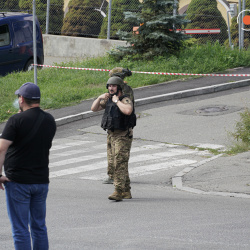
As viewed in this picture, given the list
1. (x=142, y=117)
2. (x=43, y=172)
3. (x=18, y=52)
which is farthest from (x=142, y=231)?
(x=18, y=52)

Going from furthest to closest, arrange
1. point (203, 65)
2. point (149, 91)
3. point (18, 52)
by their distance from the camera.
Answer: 1. point (18, 52)
2. point (203, 65)
3. point (149, 91)

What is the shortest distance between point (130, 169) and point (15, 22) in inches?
457

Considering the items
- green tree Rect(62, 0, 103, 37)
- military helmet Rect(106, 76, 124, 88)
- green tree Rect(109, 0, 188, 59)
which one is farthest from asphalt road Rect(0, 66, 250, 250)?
green tree Rect(62, 0, 103, 37)

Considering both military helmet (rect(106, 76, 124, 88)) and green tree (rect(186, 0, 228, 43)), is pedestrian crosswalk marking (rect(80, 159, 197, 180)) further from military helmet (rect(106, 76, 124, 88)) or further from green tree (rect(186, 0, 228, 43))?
green tree (rect(186, 0, 228, 43))

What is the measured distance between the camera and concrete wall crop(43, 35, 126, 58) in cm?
2421

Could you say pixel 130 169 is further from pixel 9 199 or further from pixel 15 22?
pixel 15 22

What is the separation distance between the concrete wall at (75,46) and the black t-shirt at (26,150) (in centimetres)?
1798

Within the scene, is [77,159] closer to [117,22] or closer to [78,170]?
[78,170]

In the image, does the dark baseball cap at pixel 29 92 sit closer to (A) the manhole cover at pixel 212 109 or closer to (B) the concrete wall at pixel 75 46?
(A) the manhole cover at pixel 212 109

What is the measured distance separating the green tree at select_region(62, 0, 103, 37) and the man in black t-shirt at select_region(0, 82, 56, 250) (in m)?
20.3

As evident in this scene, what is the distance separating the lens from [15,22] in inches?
833

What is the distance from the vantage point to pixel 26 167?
17.8ft

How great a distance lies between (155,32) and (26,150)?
579 inches

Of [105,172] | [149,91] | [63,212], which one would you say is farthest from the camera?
[149,91]
